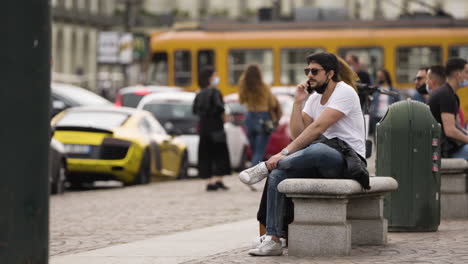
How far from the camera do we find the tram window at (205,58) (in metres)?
37.4

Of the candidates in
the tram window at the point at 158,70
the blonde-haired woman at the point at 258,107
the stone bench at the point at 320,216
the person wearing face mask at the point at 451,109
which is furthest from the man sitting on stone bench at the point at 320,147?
the tram window at the point at 158,70

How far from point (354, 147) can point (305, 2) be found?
10423 centimetres

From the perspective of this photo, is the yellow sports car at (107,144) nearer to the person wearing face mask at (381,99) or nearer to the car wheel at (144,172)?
the car wheel at (144,172)

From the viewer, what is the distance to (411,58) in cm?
3650

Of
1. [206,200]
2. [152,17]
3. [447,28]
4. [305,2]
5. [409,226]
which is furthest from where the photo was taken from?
[305,2]

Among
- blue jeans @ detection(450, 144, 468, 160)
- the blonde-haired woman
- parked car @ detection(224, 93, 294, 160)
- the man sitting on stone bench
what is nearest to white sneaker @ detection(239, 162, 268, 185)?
the man sitting on stone bench

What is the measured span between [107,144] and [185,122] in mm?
4911

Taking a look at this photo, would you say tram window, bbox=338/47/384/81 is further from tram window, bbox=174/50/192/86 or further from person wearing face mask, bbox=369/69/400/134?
person wearing face mask, bbox=369/69/400/134

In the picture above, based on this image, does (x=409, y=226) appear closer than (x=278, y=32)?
Yes

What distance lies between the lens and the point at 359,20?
37.6 metres

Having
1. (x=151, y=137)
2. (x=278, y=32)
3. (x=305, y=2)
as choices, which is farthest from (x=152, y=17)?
(x=151, y=137)

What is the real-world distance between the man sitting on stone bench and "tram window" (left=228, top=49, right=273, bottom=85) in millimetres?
27592

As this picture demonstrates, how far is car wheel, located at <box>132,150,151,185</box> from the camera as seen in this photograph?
20609mm
